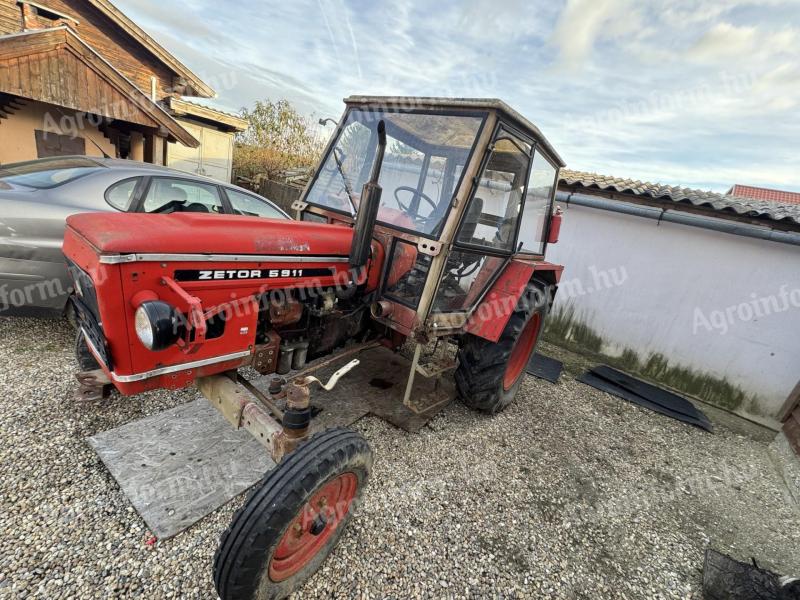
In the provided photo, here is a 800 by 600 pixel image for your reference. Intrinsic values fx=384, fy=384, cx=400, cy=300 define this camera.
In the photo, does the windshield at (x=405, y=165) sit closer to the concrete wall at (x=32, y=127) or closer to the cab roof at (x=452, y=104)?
the cab roof at (x=452, y=104)

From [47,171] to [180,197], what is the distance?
92 cm

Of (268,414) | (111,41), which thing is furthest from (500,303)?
(111,41)

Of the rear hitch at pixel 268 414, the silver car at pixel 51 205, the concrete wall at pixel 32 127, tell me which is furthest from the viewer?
the concrete wall at pixel 32 127

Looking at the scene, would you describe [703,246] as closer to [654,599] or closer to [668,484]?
[668,484]

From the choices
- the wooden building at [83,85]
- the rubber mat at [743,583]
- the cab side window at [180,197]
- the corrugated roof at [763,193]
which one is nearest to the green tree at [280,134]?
the wooden building at [83,85]

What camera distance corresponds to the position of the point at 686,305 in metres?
4.53

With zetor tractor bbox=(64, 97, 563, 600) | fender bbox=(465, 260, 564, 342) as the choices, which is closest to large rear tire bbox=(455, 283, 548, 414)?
zetor tractor bbox=(64, 97, 563, 600)

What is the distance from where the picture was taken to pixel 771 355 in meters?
4.08

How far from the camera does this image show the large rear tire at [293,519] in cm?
125

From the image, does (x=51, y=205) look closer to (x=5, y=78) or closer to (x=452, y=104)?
(x=452, y=104)

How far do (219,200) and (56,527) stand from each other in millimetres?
2704

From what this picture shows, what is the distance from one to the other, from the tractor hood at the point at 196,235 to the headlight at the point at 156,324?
0.24 meters

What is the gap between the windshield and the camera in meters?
2.26

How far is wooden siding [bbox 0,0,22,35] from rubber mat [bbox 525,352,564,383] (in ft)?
32.0
